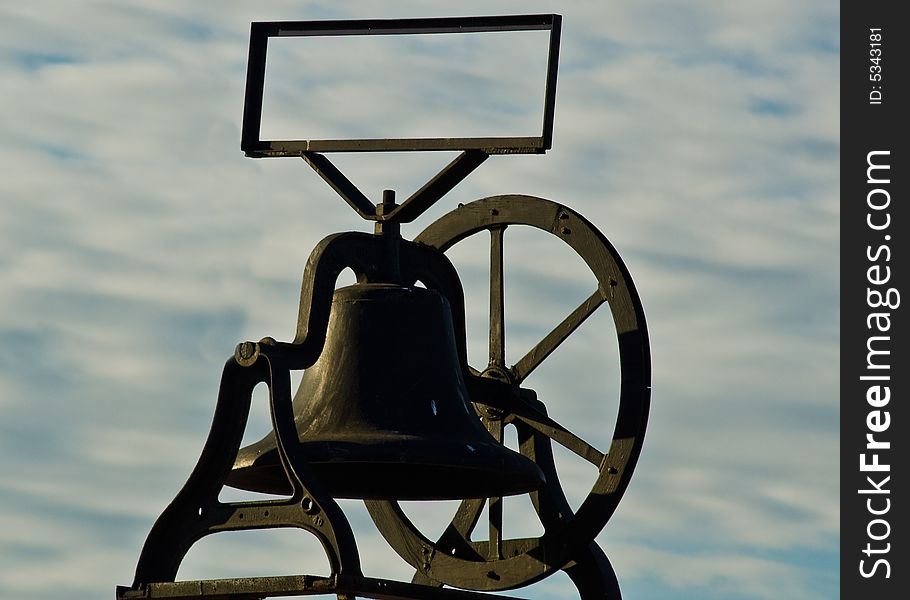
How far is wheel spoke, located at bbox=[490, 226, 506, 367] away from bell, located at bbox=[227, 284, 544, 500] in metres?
0.76

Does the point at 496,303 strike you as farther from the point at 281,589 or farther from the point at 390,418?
the point at 281,589

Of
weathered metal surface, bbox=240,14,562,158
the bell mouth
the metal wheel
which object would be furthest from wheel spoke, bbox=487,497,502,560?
weathered metal surface, bbox=240,14,562,158

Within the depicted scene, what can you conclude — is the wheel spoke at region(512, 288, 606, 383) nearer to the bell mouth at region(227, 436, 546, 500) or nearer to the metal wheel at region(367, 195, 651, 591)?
the metal wheel at region(367, 195, 651, 591)

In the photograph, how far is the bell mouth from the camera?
8.46 metres

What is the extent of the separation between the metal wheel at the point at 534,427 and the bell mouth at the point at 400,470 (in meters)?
0.27

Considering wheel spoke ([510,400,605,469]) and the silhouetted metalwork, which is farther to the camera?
wheel spoke ([510,400,605,469])

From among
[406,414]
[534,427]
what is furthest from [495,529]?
[406,414]

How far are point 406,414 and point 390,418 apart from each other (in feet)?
0.23

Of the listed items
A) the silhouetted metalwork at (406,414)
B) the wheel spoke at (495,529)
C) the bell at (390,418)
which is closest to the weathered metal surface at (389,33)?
the silhouetted metalwork at (406,414)

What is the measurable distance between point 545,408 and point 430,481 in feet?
2.43

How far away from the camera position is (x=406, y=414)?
8.72 metres

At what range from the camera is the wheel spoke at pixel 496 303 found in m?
9.95

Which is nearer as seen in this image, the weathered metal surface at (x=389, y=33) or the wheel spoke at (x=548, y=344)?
the weathered metal surface at (x=389, y=33)

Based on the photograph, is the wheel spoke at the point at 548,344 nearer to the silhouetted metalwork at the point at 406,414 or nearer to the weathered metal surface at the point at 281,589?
the silhouetted metalwork at the point at 406,414
